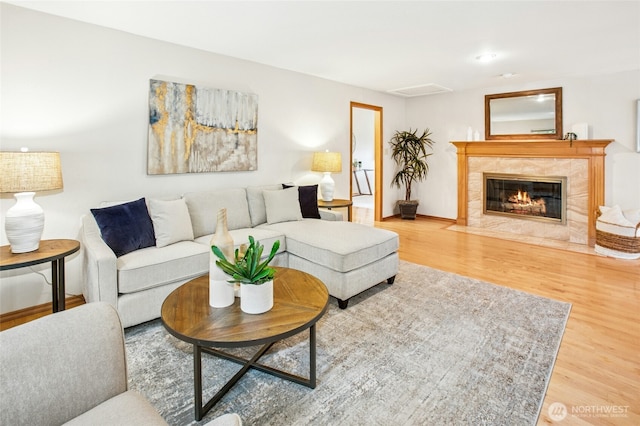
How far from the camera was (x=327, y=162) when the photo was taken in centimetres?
491

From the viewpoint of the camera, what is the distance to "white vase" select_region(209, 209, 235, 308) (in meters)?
1.90

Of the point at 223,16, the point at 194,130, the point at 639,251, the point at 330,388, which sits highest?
the point at 223,16

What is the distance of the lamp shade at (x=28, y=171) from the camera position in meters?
2.37

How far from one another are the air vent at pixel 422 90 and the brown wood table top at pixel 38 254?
505 cm

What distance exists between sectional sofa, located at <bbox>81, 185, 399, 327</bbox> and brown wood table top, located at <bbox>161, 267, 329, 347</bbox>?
23.4 inches

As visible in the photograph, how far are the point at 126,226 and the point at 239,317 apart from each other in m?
1.58

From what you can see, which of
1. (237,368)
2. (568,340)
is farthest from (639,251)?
(237,368)

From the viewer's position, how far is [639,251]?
14.0 feet

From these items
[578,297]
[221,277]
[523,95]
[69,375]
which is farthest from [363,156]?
[69,375]

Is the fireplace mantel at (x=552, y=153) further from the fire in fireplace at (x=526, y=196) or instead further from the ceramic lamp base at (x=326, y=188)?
the ceramic lamp base at (x=326, y=188)

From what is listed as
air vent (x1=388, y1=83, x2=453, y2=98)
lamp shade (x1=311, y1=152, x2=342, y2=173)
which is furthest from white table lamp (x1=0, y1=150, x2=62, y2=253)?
air vent (x1=388, y1=83, x2=453, y2=98)

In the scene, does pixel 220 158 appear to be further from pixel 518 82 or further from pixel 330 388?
pixel 518 82

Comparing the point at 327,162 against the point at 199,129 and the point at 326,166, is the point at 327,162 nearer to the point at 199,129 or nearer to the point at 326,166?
the point at 326,166

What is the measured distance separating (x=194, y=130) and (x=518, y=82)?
4805mm
